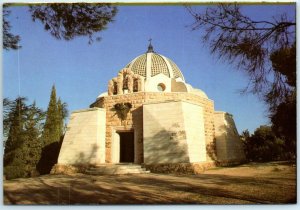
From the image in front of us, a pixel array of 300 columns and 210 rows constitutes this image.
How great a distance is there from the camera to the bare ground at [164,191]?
5.69 metres

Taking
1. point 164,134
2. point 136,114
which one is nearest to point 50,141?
point 136,114

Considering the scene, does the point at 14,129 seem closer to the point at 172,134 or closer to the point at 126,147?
the point at 172,134

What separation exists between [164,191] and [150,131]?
3.71m

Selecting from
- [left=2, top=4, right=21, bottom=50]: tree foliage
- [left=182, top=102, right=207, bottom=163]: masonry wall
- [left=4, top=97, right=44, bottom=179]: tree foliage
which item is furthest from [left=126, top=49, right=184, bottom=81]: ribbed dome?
[left=2, top=4, right=21, bottom=50]: tree foliage

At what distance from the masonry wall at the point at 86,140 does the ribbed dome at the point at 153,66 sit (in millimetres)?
2990

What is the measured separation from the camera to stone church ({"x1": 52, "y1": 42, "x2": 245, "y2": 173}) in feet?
30.9

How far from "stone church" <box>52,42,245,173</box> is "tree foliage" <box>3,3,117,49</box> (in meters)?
4.36

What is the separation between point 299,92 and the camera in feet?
18.4

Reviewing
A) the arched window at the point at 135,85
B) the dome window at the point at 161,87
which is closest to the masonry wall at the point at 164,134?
the arched window at the point at 135,85

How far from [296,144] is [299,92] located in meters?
0.97

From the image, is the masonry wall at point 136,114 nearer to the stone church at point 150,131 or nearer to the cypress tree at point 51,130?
the stone church at point 150,131

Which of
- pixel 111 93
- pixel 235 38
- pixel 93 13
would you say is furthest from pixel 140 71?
pixel 235 38

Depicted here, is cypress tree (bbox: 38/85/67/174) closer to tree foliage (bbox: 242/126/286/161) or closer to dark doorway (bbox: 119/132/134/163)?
dark doorway (bbox: 119/132/134/163)

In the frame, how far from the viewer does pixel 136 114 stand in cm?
1059
